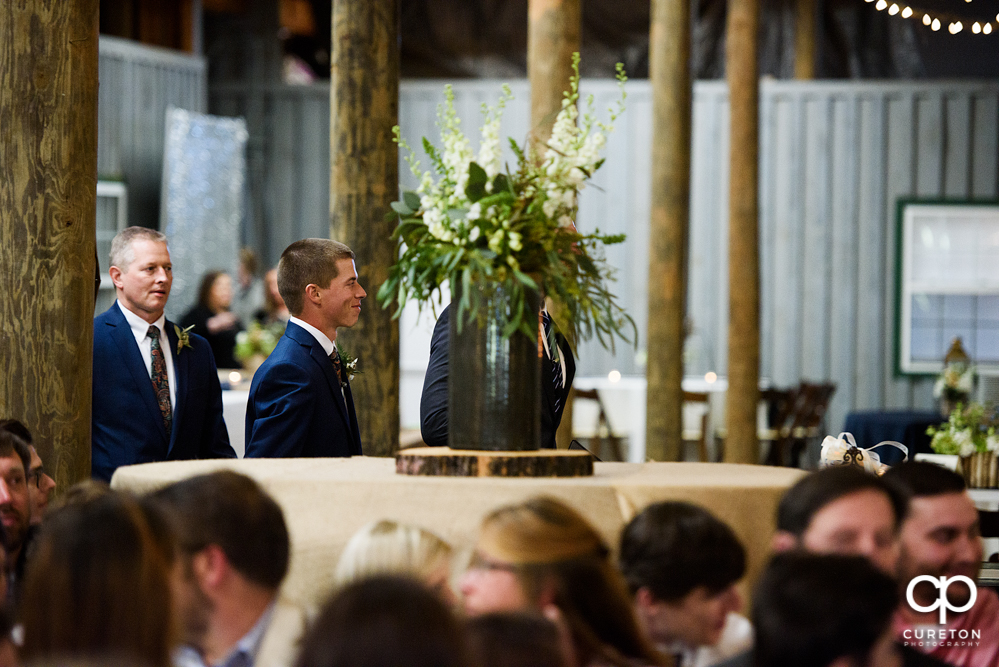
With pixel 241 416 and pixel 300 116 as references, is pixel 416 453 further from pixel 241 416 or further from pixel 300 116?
pixel 300 116

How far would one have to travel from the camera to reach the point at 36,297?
11.2ft

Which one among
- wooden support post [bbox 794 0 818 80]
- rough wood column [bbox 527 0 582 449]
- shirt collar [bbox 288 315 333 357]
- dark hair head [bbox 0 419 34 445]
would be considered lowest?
dark hair head [bbox 0 419 34 445]

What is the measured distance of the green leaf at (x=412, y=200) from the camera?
2975 millimetres

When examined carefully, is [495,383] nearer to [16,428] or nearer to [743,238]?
[16,428]

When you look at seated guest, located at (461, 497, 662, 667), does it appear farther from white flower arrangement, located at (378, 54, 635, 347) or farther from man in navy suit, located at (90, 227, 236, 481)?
man in navy suit, located at (90, 227, 236, 481)

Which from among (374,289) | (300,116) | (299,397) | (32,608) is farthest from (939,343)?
(32,608)

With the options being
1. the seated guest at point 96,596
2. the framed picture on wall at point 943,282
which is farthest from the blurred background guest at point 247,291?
the seated guest at point 96,596

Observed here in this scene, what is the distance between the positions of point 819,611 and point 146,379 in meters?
3.01

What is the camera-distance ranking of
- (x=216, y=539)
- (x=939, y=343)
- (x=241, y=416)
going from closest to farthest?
(x=216, y=539), (x=241, y=416), (x=939, y=343)

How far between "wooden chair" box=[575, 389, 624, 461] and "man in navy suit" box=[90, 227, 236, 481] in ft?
19.5

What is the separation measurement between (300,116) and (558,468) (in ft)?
36.7

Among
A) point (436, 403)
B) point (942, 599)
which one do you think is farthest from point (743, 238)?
point (942, 599)

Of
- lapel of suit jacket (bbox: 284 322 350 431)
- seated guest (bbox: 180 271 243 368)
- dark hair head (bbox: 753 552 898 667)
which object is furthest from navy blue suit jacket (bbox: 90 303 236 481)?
seated guest (bbox: 180 271 243 368)

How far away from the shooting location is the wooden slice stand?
278cm
